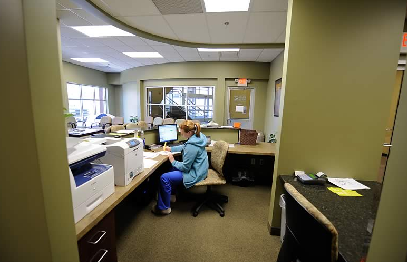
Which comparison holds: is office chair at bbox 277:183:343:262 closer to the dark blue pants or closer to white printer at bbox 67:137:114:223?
white printer at bbox 67:137:114:223

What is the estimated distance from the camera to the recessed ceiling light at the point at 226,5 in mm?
2451

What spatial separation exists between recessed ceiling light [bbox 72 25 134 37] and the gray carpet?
3.27 metres

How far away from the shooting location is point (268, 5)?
2465 mm

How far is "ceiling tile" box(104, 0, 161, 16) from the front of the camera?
8.26 ft

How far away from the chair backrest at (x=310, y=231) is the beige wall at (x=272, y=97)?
152 inches

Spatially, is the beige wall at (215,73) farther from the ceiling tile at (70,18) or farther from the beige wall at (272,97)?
the ceiling tile at (70,18)

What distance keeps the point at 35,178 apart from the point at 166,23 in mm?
3335

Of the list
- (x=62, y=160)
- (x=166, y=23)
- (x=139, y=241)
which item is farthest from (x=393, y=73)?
(x=166, y=23)

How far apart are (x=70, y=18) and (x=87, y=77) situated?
479cm

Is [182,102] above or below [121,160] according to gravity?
above

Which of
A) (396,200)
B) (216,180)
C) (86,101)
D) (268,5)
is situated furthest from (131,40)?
(86,101)

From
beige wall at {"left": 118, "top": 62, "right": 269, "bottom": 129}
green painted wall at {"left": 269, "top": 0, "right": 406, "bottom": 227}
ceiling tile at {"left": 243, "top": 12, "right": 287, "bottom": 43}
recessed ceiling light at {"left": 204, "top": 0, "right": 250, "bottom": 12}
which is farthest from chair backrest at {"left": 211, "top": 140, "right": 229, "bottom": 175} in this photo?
beige wall at {"left": 118, "top": 62, "right": 269, "bottom": 129}

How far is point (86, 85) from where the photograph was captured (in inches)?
280

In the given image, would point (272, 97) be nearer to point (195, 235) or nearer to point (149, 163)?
point (149, 163)
